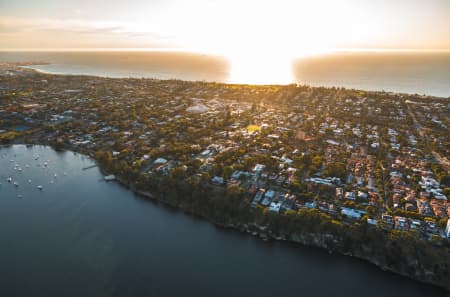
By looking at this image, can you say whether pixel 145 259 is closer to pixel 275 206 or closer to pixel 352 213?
pixel 275 206

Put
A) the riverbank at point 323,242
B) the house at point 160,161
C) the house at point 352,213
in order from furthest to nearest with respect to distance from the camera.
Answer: the house at point 160,161
the house at point 352,213
the riverbank at point 323,242

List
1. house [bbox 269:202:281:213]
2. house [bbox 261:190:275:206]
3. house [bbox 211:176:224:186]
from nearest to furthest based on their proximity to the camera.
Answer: house [bbox 269:202:281:213]
house [bbox 261:190:275:206]
house [bbox 211:176:224:186]

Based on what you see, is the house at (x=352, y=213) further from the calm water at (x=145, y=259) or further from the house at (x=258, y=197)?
the house at (x=258, y=197)

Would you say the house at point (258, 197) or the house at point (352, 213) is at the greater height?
the house at point (352, 213)

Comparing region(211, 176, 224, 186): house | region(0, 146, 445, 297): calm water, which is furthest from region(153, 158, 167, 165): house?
region(211, 176, 224, 186): house

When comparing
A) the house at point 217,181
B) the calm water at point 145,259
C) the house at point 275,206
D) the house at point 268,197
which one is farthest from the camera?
the house at point 217,181

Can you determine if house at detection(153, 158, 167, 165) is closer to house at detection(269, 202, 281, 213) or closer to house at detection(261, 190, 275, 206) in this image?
house at detection(261, 190, 275, 206)

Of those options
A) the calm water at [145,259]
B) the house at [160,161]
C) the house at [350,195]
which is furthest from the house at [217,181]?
the house at [350,195]

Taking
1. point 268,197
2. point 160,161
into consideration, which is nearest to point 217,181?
point 268,197

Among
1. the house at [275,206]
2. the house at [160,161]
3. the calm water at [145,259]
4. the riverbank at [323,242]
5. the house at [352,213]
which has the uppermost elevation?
the house at [352,213]
